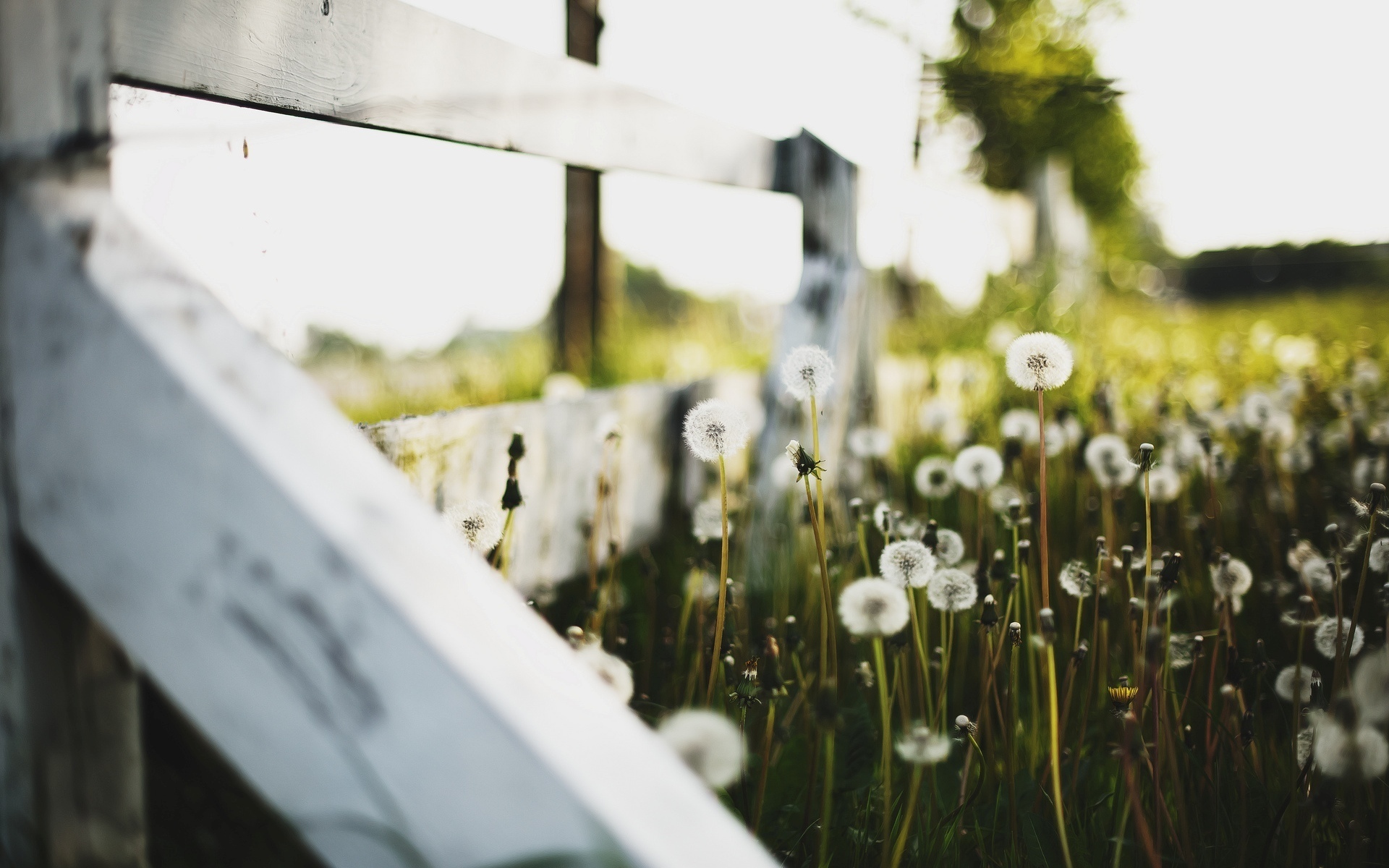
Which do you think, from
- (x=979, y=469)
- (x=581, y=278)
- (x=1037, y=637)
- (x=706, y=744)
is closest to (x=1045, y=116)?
(x=581, y=278)

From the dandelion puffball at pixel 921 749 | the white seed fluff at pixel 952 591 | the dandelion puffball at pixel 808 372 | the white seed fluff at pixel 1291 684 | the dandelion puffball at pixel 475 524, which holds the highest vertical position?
the dandelion puffball at pixel 808 372

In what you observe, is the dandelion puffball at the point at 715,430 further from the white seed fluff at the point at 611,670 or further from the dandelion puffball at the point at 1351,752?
the dandelion puffball at the point at 1351,752

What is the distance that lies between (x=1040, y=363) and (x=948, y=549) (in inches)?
15.2

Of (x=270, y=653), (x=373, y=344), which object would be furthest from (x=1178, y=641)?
(x=373, y=344)

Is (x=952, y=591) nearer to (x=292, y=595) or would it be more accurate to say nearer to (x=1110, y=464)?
(x=1110, y=464)

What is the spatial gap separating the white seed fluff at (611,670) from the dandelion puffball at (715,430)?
40cm

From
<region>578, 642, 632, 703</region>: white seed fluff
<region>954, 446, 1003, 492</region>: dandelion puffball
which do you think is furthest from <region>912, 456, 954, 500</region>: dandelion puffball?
<region>578, 642, 632, 703</region>: white seed fluff

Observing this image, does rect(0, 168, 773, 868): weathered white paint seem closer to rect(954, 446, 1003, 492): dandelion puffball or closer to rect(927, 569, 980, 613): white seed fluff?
rect(927, 569, 980, 613): white seed fluff

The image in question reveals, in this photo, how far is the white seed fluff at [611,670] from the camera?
37.8 inches

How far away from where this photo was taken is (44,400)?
0.64 meters

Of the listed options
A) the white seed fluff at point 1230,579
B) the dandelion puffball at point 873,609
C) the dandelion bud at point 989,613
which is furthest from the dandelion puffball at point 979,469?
the dandelion puffball at point 873,609

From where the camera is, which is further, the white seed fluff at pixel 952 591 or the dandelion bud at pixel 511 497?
the dandelion bud at pixel 511 497

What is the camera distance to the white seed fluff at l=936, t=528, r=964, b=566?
1449 mm

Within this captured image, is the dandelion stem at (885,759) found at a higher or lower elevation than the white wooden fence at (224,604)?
lower
